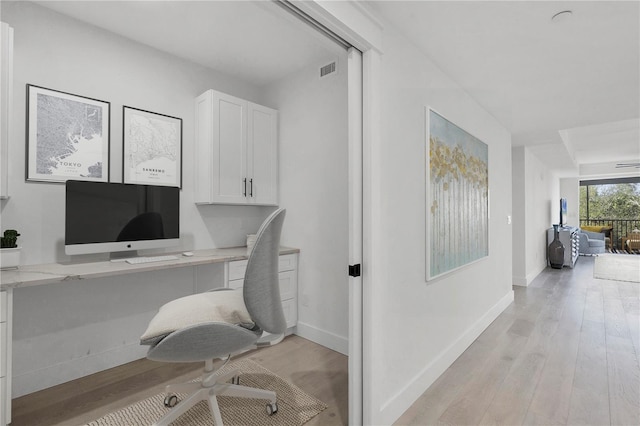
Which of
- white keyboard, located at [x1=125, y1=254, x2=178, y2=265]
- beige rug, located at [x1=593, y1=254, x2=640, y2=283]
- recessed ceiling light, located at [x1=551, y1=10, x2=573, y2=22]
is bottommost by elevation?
beige rug, located at [x1=593, y1=254, x2=640, y2=283]

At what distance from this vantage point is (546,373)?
92.0 inches

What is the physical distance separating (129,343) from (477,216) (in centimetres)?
326

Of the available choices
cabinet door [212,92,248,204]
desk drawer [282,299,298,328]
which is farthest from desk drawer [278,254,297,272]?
cabinet door [212,92,248,204]

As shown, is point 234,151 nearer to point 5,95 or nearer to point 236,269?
point 236,269

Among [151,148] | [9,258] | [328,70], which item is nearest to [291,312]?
[151,148]

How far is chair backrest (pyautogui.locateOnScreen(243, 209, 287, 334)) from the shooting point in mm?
1517

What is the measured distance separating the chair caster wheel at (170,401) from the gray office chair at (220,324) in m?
0.19

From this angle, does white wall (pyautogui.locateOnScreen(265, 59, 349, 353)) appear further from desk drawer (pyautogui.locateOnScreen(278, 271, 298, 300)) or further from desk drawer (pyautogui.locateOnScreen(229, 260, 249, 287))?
desk drawer (pyautogui.locateOnScreen(229, 260, 249, 287))

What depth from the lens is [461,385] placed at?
217cm

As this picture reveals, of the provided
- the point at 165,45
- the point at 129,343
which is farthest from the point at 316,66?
the point at 129,343

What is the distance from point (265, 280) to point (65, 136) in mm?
1858

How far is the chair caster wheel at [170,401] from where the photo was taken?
1.88 meters

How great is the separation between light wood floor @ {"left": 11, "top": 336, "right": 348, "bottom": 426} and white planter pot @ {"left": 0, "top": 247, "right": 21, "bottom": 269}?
34.7 inches

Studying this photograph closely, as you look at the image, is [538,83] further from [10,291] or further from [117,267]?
[10,291]
